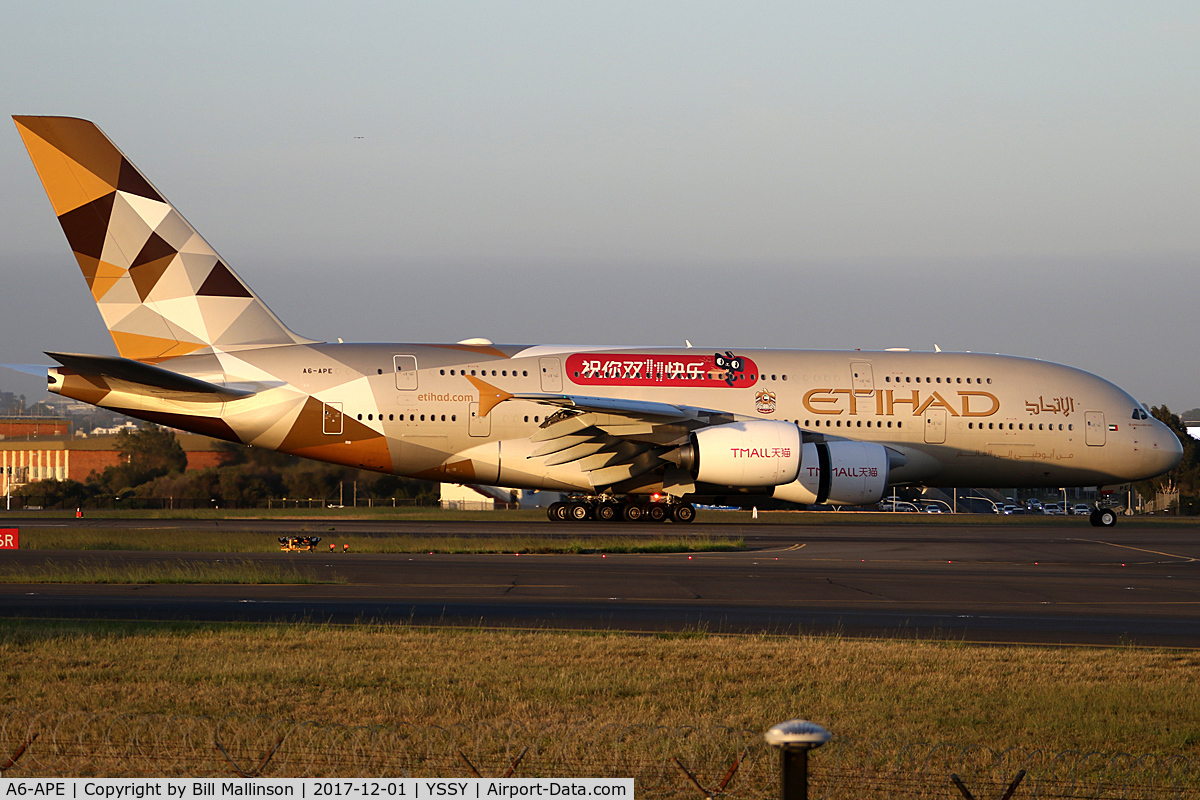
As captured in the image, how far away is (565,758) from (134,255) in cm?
2838

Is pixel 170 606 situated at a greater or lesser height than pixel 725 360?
lesser

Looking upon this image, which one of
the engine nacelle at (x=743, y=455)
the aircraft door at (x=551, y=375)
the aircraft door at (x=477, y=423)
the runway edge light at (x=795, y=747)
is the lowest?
the runway edge light at (x=795, y=747)

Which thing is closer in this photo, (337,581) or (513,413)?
(337,581)

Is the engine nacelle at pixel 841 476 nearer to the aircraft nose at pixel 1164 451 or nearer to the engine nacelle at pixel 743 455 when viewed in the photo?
the engine nacelle at pixel 743 455

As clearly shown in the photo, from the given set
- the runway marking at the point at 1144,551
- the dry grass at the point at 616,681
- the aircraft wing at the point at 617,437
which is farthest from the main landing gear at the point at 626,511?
the dry grass at the point at 616,681

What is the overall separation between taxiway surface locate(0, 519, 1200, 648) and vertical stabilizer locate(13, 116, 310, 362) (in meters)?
8.14

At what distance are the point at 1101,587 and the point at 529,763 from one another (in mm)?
13926

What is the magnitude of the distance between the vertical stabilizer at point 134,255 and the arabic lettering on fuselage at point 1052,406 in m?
22.6

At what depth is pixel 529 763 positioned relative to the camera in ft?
21.5

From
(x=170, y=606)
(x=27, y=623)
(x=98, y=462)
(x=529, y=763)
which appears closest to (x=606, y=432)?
(x=170, y=606)

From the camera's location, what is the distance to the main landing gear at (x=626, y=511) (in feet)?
107

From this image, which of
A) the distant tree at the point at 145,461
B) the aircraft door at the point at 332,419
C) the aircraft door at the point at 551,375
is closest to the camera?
the aircraft door at the point at 332,419

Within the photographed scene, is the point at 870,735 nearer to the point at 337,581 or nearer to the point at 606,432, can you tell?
the point at 337,581

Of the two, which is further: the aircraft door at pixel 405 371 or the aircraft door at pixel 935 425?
the aircraft door at pixel 935 425
